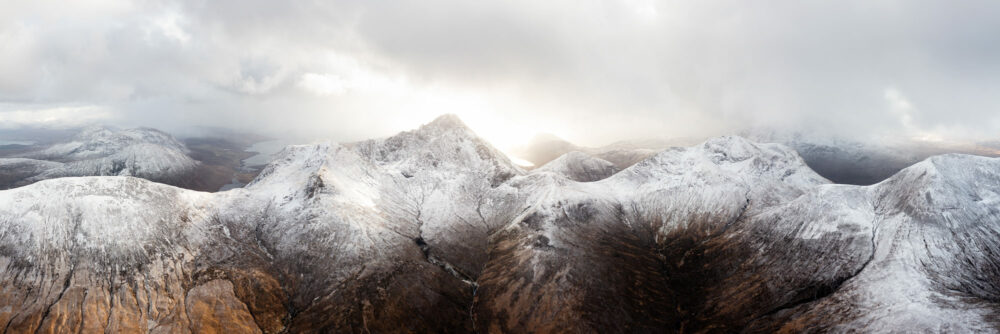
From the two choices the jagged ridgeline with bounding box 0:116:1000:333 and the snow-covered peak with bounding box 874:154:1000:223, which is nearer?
the jagged ridgeline with bounding box 0:116:1000:333

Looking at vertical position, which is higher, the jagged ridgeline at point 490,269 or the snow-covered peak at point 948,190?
the snow-covered peak at point 948,190

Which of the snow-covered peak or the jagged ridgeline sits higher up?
the snow-covered peak

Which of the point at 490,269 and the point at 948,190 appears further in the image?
the point at 490,269

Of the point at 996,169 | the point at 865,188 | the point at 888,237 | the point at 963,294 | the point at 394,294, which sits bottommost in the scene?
the point at 394,294

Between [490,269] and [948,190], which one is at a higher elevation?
[948,190]

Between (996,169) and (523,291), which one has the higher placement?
(996,169)

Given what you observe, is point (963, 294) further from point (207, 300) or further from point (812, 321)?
point (207, 300)

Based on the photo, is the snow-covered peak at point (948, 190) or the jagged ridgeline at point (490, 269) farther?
the snow-covered peak at point (948, 190)

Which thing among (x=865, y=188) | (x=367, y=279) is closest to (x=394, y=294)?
(x=367, y=279)
